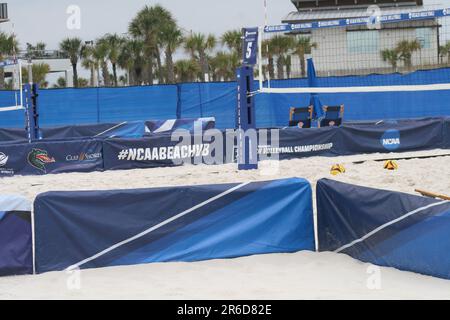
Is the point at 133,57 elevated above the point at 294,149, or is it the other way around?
the point at 133,57

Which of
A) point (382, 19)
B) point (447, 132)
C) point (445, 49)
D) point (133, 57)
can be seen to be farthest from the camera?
point (133, 57)

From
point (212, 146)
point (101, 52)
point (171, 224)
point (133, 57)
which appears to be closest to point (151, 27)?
point (133, 57)

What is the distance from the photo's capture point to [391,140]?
16922 millimetres

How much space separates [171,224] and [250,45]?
280 inches

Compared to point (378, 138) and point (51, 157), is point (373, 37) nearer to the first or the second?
point (378, 138)

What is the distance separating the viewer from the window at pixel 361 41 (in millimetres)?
19094

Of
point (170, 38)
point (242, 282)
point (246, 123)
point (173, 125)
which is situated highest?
point (170, 38)

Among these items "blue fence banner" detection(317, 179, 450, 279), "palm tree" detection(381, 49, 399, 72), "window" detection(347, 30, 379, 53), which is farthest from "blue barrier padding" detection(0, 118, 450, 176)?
"blue fence banner" detection(317, 179, 450, 279)

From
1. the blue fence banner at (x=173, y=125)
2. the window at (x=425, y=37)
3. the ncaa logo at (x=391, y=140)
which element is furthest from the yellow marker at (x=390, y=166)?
the blue fence banner at (x=173, y=125)

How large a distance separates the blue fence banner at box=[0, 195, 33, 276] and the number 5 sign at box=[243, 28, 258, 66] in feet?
24.8

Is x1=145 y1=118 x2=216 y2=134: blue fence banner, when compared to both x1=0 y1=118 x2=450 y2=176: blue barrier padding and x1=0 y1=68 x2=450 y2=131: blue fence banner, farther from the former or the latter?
x1=0 y1=118 x2=450 y2=176: blue barrier padding

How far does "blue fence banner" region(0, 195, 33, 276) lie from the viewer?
644cm

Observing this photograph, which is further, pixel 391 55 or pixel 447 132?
pixel 391 55
